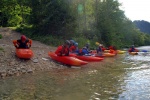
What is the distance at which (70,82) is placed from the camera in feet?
32.4

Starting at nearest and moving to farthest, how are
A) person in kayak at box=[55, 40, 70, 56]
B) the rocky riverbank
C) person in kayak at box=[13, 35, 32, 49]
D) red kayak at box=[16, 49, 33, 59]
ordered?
the rocky riverbank
red kayak at box=[16, 49, 33, 59]
person in kayak at box=[13, 35, 32, 49]
person in kayak at box=[55, 40, 70, 56]

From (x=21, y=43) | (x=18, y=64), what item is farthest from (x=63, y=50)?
(x=18, y=64)

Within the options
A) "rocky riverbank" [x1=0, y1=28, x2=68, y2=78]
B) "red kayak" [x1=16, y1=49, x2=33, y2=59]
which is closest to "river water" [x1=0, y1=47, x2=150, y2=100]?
"rocky riverbank" [x1=0, y1=28, x2=68, y2=78]

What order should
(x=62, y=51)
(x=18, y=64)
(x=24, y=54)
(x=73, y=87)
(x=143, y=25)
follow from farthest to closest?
(x=143, y=25)
(x=62, y=51)
(x=24, y=54)
(x=18, y=64)
(x=73, y=87)

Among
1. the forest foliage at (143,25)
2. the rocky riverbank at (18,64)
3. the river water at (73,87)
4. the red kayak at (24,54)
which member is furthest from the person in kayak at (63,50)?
the forest foliage at (143,25)

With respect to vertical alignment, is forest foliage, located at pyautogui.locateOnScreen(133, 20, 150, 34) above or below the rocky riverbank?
above

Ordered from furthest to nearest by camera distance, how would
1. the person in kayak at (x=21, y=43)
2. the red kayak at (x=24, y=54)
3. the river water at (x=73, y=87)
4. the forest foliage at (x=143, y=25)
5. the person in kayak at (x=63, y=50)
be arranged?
1. the forest foliage at (x=143, y=25)
2. the person in kayak at (x=63, y=50)
3. the person in kayak at (x=21, y=43)
4. the red kayak at (x=24, y=54)
5. the river water at (x=73, y=87)

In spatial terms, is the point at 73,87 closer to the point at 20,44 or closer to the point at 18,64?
the point at 18,64

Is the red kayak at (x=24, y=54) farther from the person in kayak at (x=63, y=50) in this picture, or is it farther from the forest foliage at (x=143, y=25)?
the forest foliage at (x=143, y=25)

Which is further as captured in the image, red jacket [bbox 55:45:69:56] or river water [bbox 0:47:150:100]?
red jacket [bbox 55:45:69:56]

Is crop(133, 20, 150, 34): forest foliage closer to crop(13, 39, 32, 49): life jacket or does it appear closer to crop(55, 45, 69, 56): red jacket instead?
crop(55, 45, 69, 56): red jacket

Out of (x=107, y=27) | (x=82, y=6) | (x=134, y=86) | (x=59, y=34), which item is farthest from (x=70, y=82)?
(x=107, y=27)

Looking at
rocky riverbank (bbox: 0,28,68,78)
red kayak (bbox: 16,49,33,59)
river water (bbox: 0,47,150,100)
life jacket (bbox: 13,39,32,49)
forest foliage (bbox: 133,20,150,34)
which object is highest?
forest foliage (bbox: 133,20,150,34)

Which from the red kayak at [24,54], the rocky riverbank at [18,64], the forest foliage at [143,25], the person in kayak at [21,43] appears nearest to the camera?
the rocky riverbank at [18,64]
